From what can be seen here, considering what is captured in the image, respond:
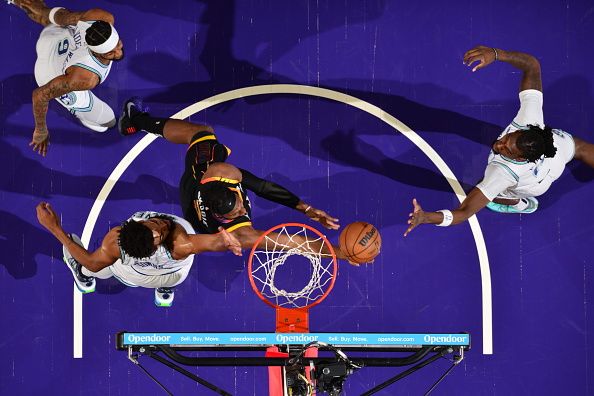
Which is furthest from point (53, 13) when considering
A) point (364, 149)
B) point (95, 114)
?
point (364, 149)

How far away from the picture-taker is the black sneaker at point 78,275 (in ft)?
29.0

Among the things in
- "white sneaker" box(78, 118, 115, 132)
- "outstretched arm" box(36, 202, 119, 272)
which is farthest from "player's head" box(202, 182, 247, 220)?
"white sneaker" box(78, 118, 115, 132)

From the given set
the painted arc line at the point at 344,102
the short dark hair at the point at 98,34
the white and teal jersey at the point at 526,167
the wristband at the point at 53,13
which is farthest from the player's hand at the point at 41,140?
the white and teal jersey at the point at 526,167

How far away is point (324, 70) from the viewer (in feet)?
31.4

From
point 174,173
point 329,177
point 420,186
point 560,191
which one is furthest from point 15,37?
point 560,191

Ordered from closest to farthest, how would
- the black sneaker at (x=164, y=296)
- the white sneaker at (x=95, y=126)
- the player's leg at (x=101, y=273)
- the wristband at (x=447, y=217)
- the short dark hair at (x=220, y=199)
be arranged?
1. the short dark hair at (x=220, y=199)
2. the wristband at (x=447, y=217)
3. the player's leg at (x=101, y=273)
4. the black sneaker at (x=164, y=296)
5. the white sneaker at (x=95, y=126)

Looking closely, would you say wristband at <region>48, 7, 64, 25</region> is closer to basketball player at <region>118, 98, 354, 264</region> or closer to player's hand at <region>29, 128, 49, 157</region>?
player's hand at <region>29, 128, 49, 157</region>

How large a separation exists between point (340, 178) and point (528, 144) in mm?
2499

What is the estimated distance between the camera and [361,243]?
785cm

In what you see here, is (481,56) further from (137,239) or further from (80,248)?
(80,248)

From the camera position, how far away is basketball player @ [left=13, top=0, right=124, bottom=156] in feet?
26.3

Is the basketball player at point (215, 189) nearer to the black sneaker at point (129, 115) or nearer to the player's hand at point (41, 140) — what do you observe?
the black sneaker at point (129, 115)

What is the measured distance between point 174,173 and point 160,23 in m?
1.99

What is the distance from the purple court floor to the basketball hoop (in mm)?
431
